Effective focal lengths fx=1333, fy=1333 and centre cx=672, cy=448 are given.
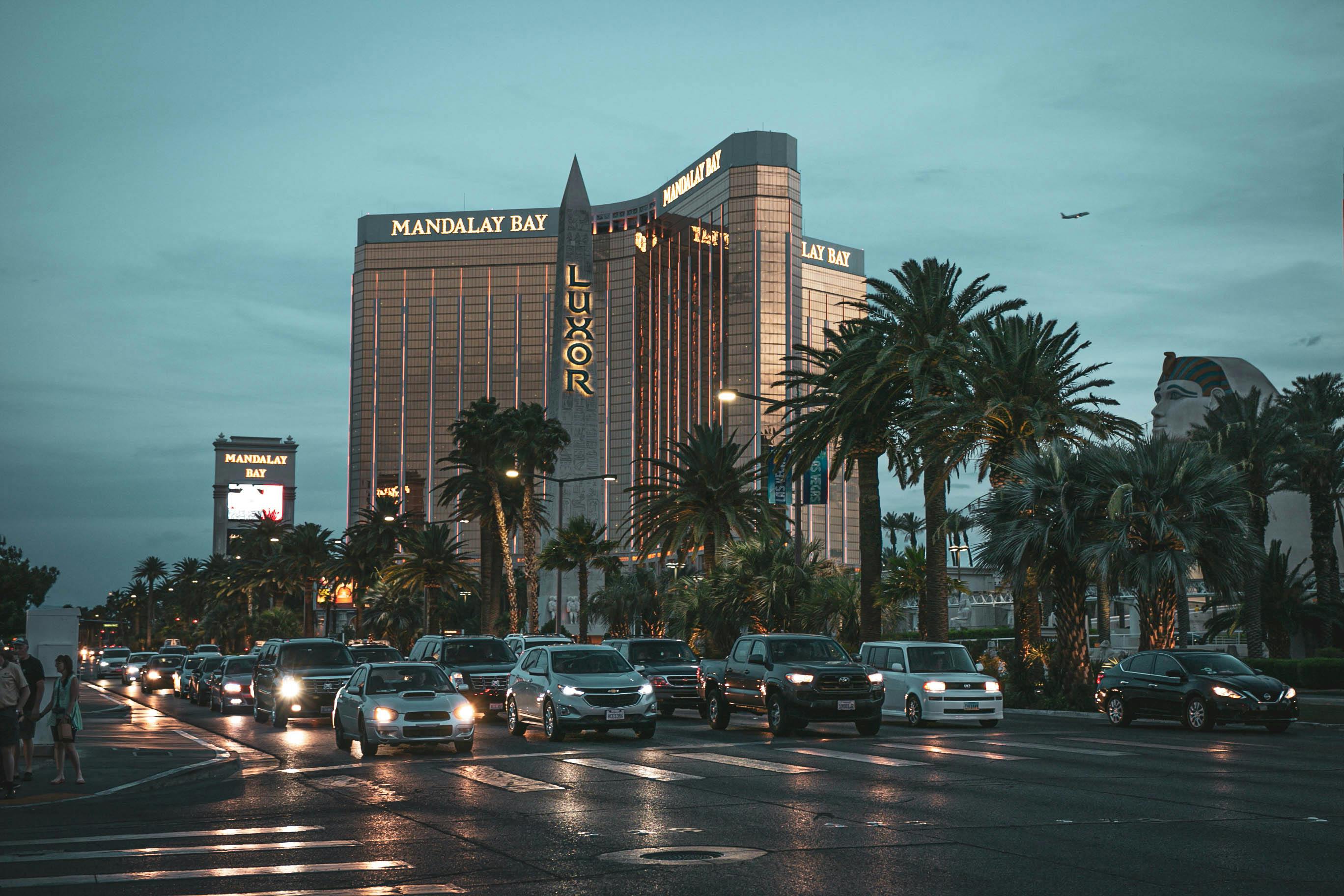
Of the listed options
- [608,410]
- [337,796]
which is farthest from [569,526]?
[608,410]

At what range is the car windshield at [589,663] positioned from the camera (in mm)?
24000

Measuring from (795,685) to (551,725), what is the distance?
4.34 metres

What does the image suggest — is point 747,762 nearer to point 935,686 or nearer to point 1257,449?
point 935,686

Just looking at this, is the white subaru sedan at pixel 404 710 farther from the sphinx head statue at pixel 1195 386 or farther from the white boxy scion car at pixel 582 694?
the sphinx head statue at pixel 1195 386

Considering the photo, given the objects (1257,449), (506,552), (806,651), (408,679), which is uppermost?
(1257,449)

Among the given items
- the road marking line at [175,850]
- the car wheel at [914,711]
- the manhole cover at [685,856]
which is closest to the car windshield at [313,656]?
the car wheel at [914,711]

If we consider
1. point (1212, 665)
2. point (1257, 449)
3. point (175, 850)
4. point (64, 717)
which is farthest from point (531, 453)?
point (175, 850)

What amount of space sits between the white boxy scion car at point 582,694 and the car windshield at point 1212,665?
1015 centimetres

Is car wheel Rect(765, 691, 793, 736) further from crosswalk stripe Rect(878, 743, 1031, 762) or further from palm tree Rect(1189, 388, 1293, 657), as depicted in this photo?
palm tree Rect(1189, 388, 1293, 657)

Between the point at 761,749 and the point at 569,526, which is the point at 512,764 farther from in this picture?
the point at 569,526

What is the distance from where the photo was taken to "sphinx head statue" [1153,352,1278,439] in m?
79.4

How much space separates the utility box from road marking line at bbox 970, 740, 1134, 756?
48.2 ft

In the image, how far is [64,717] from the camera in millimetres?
16812

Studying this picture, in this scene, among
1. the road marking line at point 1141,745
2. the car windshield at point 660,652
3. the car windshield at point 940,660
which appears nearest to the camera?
the road marking line at point 1141,745
